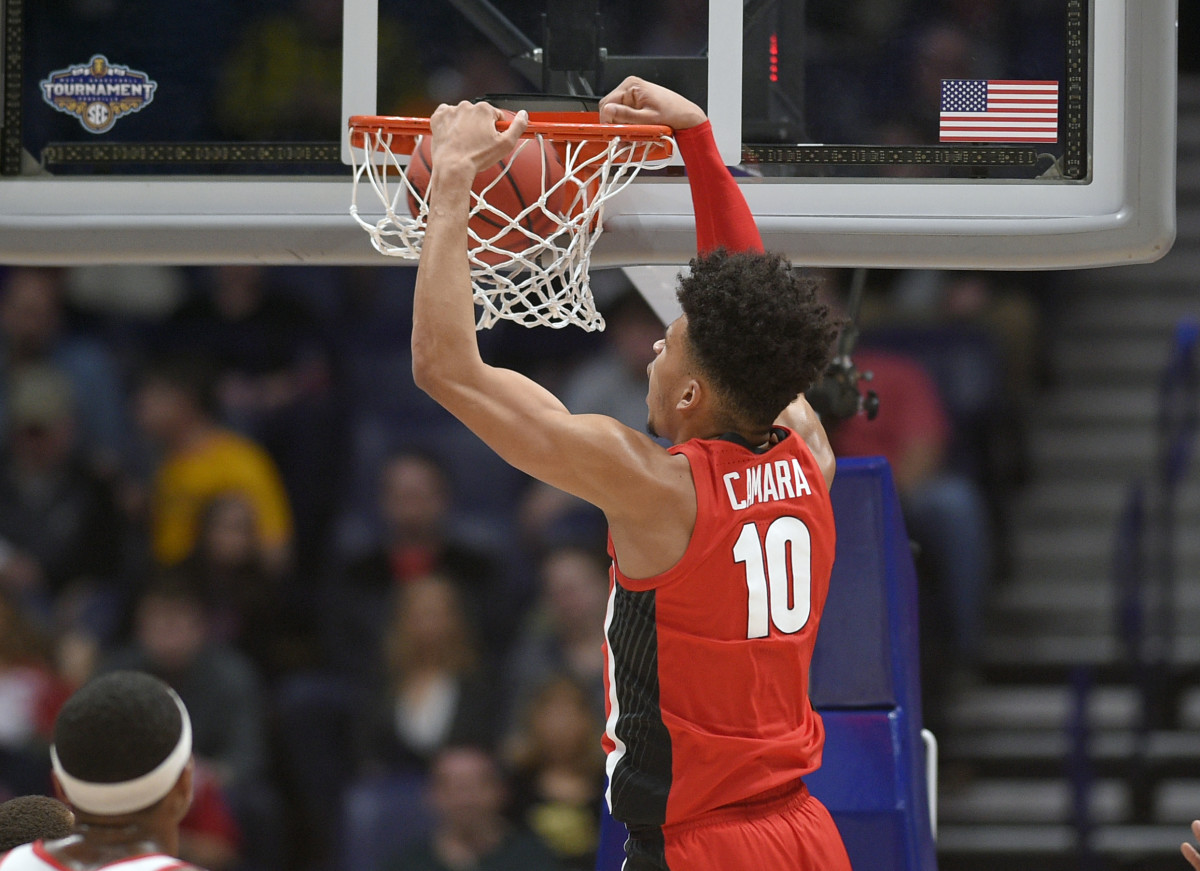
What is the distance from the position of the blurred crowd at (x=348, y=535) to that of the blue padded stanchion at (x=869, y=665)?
2498 mm

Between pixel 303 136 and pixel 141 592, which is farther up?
pixel 303 136

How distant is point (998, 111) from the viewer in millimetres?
2953

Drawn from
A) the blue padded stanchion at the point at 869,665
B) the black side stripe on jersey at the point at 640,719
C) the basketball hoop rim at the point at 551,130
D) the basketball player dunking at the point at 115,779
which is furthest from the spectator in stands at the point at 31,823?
the basketball hoop rim at the point at 551,130

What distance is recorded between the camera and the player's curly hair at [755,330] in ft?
7.16

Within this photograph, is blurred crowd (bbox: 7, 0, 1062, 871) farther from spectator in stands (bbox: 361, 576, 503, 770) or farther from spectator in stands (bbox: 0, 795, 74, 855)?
spectator in stands (bbox: 0, 795, 74, 855)

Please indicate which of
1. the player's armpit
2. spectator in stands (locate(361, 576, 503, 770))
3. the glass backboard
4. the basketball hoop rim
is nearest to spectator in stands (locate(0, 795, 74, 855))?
the glass backboard

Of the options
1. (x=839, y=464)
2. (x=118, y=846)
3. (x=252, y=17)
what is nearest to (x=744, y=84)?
(x=839, y=464)

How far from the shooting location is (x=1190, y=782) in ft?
18.7

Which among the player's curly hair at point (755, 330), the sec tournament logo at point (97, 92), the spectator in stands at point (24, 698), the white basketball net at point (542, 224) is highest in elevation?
the sec tournament logo at point (97, 92)

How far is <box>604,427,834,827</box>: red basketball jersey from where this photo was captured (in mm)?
2168

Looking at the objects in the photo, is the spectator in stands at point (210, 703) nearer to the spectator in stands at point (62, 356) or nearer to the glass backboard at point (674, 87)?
the spectator in stands at point (62, 356)

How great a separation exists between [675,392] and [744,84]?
38.6 inches

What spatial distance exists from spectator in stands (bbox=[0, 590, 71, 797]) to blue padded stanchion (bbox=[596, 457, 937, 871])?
11.9 ft

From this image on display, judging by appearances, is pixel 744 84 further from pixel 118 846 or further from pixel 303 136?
pixel 118 846
